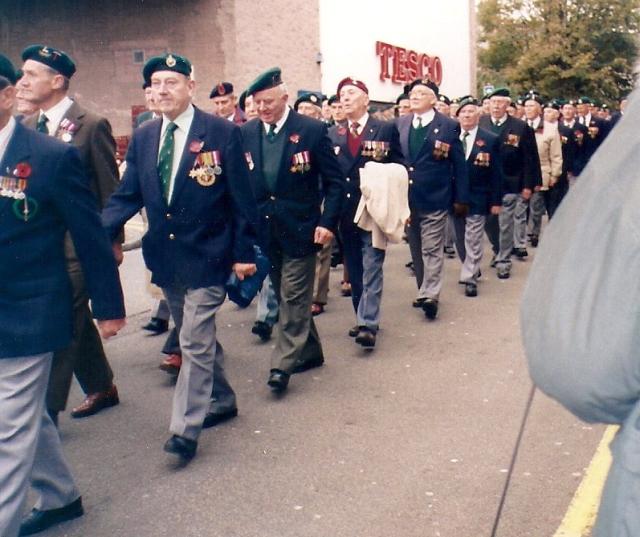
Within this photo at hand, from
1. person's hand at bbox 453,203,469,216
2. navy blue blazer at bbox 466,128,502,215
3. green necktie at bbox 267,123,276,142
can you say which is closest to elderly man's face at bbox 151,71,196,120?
green necktie at bbox 267,123,276,142

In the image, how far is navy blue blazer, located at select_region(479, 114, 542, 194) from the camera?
35.9 ft

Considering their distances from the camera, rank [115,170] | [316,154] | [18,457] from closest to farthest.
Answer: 1. [18,457]
2. [115,170]
3. [316,154]

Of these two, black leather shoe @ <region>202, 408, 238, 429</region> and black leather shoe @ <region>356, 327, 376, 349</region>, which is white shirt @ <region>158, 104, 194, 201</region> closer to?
black leather shoe @ <region>202, 408, 238, 429</region>

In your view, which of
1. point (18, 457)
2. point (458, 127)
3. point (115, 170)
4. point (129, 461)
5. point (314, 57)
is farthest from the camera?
point (314, 57)

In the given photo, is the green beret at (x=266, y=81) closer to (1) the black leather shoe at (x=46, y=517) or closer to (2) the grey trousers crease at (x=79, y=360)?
(2) the grey trousers crease at (x=79, y=360)

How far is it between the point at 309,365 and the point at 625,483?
5.00 m

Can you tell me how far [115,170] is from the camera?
5406 mm

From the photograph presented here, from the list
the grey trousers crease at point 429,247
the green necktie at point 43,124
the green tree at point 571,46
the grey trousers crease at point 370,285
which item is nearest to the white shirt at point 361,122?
the grey trousers crease at point 370,285

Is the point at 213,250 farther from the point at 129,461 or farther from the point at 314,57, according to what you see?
the point at 314,57

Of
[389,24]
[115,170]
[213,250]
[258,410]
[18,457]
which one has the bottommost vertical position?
[258,410]

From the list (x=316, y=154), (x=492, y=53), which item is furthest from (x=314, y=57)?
(x=492, y=53)

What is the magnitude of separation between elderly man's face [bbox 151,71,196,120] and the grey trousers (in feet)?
20.9

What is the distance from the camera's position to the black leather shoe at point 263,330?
300 inches

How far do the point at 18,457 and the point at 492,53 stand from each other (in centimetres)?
4217
